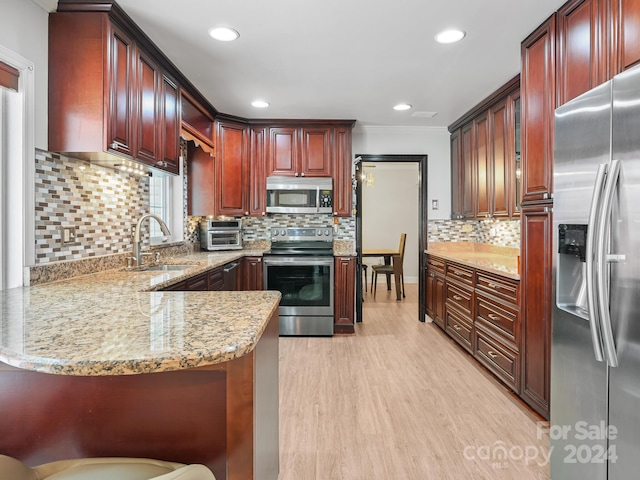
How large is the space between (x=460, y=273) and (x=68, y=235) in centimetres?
306

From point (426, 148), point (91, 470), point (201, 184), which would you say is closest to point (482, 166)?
point (426, 148)

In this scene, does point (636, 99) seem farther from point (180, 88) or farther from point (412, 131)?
point (412, 131)

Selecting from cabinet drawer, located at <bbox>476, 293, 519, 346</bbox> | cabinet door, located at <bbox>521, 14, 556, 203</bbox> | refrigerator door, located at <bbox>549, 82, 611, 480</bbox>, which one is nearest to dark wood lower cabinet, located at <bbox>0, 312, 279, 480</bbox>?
refrigerator door, located at <bbox>549, 82, 611, 480</bbox>

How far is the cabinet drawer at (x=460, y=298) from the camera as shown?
3.32 metres

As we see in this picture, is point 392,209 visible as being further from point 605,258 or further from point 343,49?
point 605,258

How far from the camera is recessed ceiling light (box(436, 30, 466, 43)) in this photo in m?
2.31

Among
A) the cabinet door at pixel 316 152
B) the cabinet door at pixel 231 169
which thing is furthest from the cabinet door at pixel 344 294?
the cabinet door at pixel 231 169

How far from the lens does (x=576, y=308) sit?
1.54 metres

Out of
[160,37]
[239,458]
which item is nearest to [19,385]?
[239,458]

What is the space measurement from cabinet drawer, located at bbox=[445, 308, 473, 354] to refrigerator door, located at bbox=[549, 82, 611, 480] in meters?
1.65

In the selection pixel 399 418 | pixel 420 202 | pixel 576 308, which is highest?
pixel 420 202

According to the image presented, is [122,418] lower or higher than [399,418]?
higher

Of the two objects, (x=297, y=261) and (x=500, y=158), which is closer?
(x=500, y=158)

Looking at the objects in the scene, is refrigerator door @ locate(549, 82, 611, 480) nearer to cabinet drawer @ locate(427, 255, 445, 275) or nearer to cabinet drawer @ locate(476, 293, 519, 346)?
cabinet drawer @ locate(476, 293, 519, 346)
